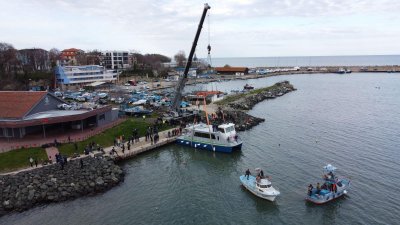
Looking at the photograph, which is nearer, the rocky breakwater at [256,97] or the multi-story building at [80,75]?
the rocky breakwater at [256,97]

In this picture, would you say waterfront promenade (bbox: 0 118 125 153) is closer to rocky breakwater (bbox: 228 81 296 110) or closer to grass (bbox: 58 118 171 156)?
grass (bbox: 58 118 171 156)

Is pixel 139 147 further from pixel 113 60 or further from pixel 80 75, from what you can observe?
pixel 113 60

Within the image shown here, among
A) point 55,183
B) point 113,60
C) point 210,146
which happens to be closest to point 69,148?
point 55,183

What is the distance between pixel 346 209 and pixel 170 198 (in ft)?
62.3

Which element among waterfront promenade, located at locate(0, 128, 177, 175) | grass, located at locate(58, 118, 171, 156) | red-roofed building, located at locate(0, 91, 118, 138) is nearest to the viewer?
waterfront promenade, located at locate(0, 128, 177, 175)

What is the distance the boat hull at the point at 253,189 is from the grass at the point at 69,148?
23.4 meters

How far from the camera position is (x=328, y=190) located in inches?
1432

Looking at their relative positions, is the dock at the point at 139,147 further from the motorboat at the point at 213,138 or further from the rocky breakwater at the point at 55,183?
the rocky breakwater at the point at 55,183

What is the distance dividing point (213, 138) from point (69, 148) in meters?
22.2

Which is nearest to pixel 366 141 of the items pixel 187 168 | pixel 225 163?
pixel 225 163

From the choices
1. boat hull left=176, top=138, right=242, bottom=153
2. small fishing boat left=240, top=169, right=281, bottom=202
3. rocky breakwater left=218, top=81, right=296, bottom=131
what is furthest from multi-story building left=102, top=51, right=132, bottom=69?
small fishing boat left=240, top=169, right=281, bottom=202

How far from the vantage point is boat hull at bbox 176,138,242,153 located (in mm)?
52484

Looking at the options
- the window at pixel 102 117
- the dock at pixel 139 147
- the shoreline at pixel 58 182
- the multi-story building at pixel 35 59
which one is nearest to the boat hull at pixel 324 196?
the shoreline at pixel 58 182

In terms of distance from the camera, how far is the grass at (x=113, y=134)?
4734cm
